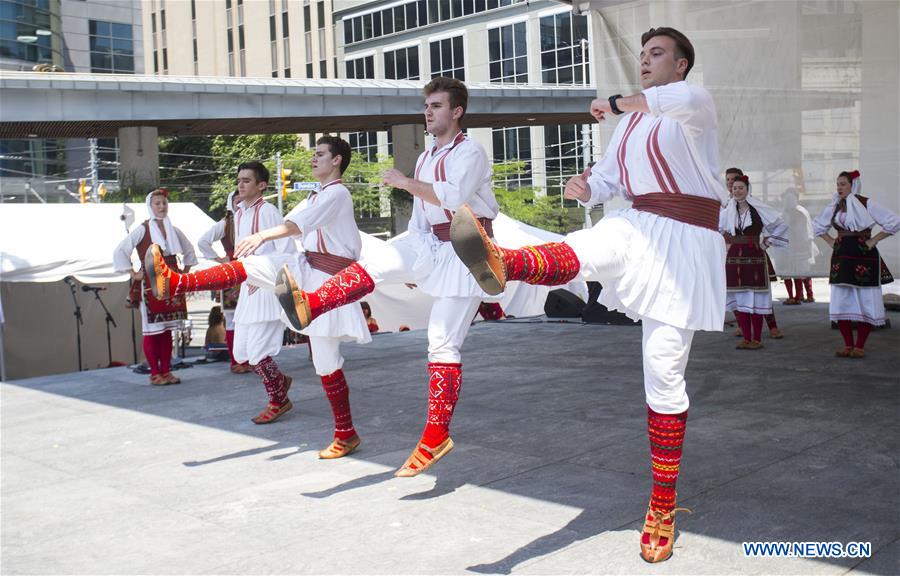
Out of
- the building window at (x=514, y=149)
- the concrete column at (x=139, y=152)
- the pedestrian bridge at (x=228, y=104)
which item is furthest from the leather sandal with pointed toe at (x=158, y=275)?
the building window at (x=514, y=149)

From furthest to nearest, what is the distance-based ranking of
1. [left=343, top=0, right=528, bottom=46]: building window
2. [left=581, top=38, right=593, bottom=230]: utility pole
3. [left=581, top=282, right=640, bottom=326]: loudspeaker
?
[left=343, top=0, right=528, bottom=46]: building window, [left=581, top=38, right=593, bottom=230]: utility pole, [left=581, top=282, right=640, bottom=326]: loudspeaker

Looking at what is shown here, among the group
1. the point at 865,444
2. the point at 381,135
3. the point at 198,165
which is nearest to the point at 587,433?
the point at 865,444

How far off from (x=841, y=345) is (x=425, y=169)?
22.0 feet

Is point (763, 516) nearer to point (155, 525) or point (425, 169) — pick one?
point (425, 169)

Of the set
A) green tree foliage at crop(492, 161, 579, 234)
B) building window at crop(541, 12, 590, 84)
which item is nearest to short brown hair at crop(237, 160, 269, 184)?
building window at crop(541, 12, 590, 84)

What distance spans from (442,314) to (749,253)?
264 inches

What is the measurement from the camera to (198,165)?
50219mm

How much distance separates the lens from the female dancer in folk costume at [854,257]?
9.44 metres

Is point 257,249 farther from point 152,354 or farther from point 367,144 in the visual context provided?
point 367,144

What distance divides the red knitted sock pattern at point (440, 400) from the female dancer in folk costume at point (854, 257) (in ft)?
18.8

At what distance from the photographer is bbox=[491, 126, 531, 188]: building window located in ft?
164

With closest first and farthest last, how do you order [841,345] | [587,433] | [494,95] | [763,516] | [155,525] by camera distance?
1. [763,516]
2. [155,525]
3. [587,433]
4. [841,345]
5. [494,95]

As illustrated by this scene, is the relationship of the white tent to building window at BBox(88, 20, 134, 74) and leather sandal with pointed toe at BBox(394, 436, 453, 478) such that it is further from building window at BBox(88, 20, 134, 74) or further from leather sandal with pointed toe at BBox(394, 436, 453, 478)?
building window at BBox(88, 20, 134, 74)

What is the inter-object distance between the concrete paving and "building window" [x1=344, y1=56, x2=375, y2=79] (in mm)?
48260
